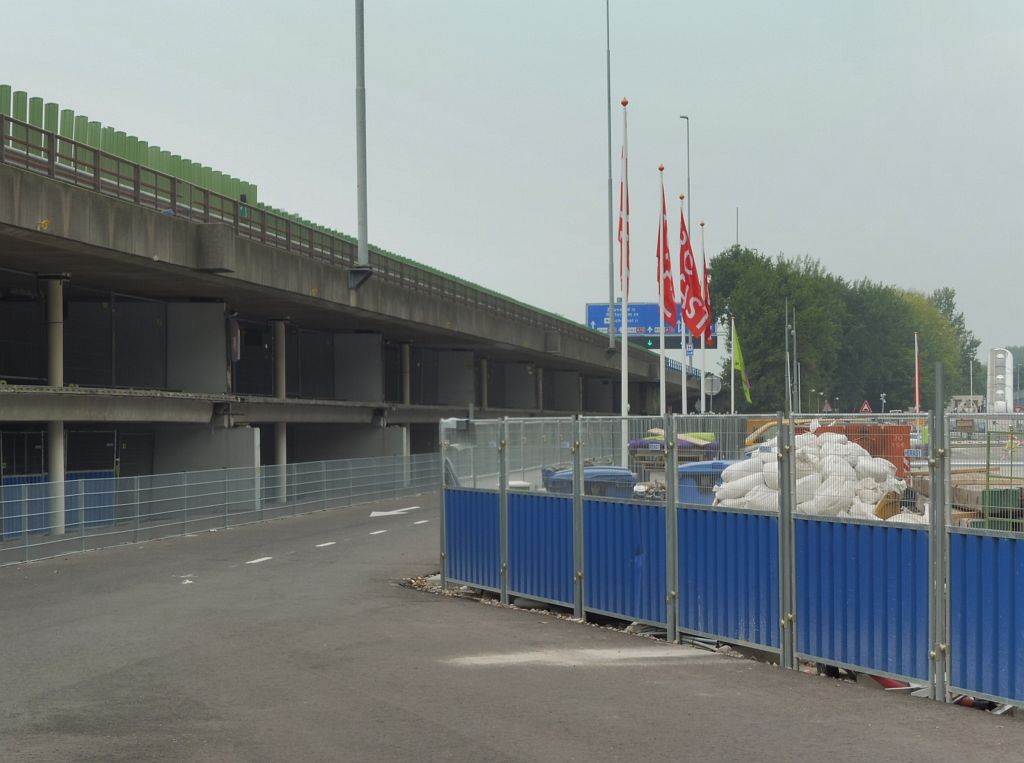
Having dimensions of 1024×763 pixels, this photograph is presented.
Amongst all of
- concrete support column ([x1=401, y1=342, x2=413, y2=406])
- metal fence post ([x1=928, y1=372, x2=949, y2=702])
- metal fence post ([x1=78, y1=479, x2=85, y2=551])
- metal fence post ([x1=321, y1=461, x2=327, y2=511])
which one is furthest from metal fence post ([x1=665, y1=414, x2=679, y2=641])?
concrete support column ([x1=401, y1=342, x2=413, y2=406])

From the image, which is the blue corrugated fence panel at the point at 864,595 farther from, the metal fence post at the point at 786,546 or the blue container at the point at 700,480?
the blue container at the point at 700,480

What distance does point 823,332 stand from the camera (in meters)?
122

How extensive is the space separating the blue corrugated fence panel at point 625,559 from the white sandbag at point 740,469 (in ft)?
3.69

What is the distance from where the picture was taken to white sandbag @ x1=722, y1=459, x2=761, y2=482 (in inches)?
464

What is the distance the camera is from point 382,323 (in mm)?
46219

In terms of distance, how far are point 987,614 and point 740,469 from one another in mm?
2982

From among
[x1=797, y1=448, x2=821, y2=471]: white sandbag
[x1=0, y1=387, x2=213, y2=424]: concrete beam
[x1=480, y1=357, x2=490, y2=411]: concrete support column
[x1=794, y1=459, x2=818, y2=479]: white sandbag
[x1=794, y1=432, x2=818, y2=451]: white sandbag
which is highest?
[x1=480, y1=357, x2=490, y2=411]: concrete support column

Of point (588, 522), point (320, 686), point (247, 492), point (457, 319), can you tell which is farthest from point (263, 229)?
point (320, 686)

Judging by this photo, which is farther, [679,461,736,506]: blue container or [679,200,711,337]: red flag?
[679,200,711,337]: red flag

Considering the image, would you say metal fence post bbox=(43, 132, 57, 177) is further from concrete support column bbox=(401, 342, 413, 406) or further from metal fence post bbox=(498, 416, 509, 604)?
concrete support column bbox=(401, 342, 413, 406)

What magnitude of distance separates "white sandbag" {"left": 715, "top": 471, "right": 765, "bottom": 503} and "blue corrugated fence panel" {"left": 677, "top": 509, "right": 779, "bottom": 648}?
16 centimetres

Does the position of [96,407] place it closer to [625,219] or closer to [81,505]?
[81,505]

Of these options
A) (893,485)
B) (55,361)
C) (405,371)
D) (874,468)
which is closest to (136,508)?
(55,361)

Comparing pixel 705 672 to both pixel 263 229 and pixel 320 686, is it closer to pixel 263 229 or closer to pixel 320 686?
pixel 320 686
